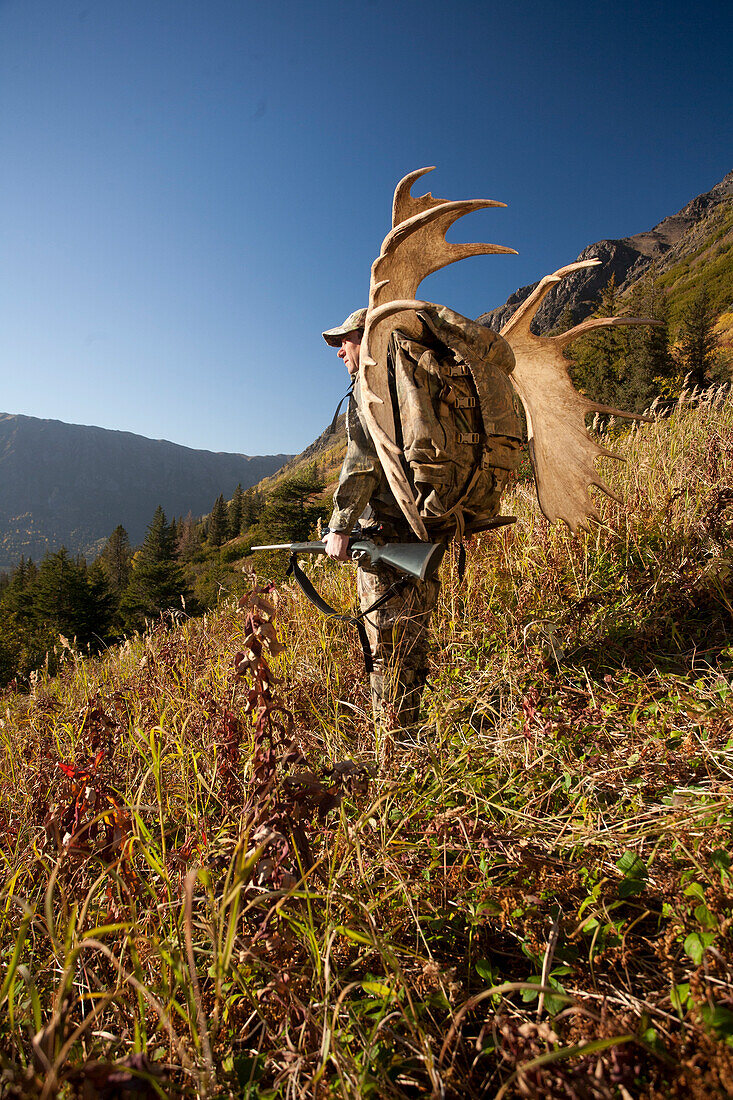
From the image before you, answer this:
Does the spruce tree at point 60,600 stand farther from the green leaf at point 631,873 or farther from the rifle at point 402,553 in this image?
the green leaf at point 631,873

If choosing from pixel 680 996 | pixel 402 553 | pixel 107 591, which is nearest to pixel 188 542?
pixel 107 591

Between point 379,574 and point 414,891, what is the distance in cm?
167

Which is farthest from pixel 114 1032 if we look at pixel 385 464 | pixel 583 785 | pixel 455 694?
pixel 385 464

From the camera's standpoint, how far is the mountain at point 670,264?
58406 mm

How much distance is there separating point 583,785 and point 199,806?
1.58 meters

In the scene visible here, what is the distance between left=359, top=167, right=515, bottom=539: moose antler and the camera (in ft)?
7.48

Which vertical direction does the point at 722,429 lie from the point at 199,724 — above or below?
above

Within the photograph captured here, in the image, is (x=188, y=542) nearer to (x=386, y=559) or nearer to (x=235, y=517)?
(x=235, y=517)

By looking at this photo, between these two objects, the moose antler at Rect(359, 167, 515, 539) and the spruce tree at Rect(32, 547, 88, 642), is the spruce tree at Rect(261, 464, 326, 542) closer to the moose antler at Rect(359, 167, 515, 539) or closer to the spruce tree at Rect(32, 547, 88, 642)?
the spruce tree at Rect(32, 547, 88, 642)

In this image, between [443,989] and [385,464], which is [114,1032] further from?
[385,464]

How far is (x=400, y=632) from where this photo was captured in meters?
2.74

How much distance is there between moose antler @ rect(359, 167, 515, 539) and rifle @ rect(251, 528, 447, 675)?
0.17 metres

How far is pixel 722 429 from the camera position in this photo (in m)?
4.60

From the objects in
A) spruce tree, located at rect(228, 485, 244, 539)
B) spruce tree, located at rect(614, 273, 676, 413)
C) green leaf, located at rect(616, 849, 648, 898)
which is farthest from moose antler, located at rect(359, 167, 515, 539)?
spruce tree, located at rect(228, 485, 244, 539)
